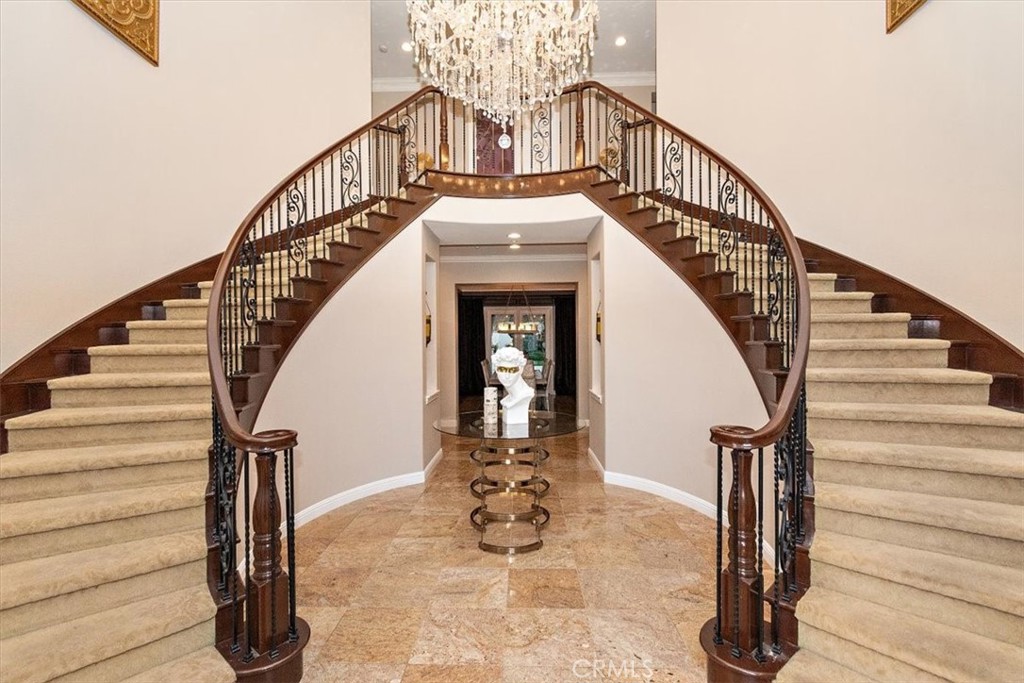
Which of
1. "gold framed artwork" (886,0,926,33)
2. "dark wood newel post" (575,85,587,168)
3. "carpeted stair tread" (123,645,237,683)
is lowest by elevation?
"carpeted stair tread" (123,645,237,683)

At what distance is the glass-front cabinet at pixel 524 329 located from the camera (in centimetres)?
1038

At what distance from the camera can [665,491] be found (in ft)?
14.1

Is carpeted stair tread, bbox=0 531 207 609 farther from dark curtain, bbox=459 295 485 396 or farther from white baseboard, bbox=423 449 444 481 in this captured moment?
dark curtain, bbox=459 295 485 396

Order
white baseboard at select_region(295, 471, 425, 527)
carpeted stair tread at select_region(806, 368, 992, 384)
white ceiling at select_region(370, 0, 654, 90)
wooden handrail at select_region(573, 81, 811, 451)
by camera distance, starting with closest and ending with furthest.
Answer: wooden handrail at select_region(573, 81, 811, 451) < carpeted stair tread at select_region(806, 368, 992, 384) < white baseboard at select_region(295, 471, 425, 527) < white ceiling at select_region(370, 0, 654, 90)

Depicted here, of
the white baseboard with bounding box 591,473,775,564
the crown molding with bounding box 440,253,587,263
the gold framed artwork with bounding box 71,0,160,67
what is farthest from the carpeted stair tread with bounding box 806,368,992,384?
the gold framed artwork with bounding box 71,0,160,67

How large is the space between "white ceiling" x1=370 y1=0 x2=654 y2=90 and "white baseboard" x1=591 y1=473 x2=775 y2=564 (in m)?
5.29

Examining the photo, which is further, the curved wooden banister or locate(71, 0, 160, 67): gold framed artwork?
locate(71, 0, 160, 67): gold framed artwork

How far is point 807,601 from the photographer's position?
2033 mm

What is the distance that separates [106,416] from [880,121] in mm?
5403

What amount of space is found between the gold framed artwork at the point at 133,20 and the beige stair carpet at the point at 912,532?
520 centimetres

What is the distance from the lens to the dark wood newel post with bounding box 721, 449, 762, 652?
1935mm

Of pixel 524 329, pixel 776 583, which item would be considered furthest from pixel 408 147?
pixel 776 583

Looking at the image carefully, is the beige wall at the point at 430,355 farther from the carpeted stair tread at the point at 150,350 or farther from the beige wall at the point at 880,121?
the beige wall at the point at 880,121

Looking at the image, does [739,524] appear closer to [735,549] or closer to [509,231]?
[735,549]
